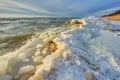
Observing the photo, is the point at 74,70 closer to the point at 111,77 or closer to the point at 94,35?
the point at 111,77

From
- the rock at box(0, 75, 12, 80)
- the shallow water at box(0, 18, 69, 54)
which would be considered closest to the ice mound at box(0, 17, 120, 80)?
the rock at box(0, 75, 12, 80)

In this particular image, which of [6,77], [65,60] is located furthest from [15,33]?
[6,77]

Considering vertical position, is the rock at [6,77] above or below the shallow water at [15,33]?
above

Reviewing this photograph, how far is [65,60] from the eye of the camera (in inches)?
179

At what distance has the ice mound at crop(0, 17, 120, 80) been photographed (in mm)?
4254

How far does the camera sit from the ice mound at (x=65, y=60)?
4254 mm

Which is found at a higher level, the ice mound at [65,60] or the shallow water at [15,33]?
the ice mound at [65,60]

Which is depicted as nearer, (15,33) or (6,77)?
(6,77)

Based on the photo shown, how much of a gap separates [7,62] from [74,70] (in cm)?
120

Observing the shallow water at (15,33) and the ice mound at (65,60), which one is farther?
the shallow water at (15,33)

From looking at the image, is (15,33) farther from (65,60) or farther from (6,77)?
(6,77)

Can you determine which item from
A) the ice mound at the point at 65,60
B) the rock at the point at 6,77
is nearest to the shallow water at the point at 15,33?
the ice mound at the point at 65,60

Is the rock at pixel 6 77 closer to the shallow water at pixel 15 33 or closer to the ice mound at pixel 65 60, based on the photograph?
the ice mound at pixel 65 60

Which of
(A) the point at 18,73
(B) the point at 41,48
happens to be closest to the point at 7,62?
(A) the point at 18,73
